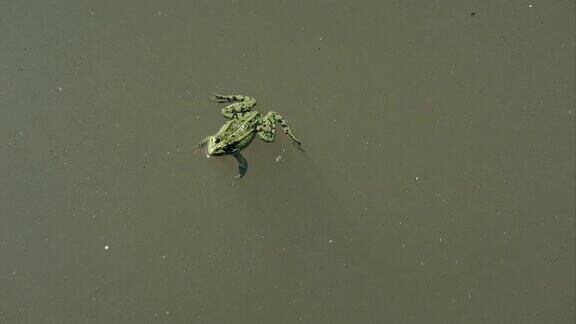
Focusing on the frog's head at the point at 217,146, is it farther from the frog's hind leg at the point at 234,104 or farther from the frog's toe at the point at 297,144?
the frog's toe at the point at 297,144

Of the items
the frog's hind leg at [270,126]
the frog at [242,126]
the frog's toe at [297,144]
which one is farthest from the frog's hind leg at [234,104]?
the frog's toe at [297,144]

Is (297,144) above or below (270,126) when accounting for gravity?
below

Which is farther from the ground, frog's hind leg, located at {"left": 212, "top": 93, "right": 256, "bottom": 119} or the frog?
frog's hind leg, located at {"left": 212, "top": 93, "right": 256, "bottom": 119}

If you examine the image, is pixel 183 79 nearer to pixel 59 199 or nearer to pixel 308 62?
pixel 308 62

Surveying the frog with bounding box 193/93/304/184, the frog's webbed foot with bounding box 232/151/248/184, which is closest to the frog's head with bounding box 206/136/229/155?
the frog with bounding box 193/93/304/184

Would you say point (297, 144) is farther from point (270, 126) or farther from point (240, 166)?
point (240, 166)

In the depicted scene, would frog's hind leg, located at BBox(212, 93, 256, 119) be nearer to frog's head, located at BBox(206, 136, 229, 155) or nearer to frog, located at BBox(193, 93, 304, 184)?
frog, located at BBox(193, 93, 304, 184)

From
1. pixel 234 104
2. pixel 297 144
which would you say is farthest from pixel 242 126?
pixel 297 144
